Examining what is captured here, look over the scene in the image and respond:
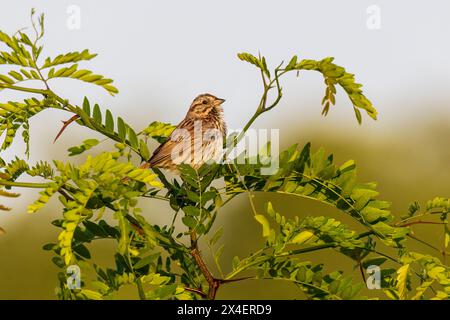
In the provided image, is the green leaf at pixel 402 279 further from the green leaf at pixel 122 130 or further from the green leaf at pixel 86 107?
the green leaf at pixel 86 107

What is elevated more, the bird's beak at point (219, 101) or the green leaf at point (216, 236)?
the bird's beak at point (219, 101)

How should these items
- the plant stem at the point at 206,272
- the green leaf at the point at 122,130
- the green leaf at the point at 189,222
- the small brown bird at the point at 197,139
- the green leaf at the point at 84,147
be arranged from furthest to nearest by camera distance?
the small brown bird at the point at 197,139 → the green leaf at the point at 84,147 → the green leaf at the point at 122,130 → the green leaf at the point at 189,222 → the plant stem at the point at 206,272

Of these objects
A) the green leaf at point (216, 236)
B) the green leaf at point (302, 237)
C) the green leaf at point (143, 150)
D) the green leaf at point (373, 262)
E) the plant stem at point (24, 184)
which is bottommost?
the green leaf at point (373, 262)

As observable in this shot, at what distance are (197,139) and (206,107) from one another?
132 centimetres

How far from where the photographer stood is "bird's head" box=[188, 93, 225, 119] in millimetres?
7188

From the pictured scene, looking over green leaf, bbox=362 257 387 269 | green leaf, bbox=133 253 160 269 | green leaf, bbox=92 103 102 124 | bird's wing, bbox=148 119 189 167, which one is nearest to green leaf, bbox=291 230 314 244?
green leaf, bbox=362 257 387 269

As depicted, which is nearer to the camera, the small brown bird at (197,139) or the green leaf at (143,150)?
the green leaf at (143,150)

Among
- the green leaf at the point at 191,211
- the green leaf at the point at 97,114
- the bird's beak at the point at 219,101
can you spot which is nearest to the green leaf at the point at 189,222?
the green leaf at the point at 191,211

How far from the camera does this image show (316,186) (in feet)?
13.8

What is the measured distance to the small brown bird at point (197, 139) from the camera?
199 inches

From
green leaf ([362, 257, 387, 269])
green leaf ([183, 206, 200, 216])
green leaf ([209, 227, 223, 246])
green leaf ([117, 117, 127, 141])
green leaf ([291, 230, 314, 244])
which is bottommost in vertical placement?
green leaf ([362, 257, 387, 269])

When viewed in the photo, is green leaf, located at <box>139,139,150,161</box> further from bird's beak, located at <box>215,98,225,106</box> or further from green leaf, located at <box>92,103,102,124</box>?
bird's beak, located at <box>215,98,225,106</box>

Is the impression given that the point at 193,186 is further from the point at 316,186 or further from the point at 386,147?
the point at 386,147

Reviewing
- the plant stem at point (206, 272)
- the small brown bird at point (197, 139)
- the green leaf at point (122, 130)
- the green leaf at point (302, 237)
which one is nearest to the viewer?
the plant stem at point (206, 272)
